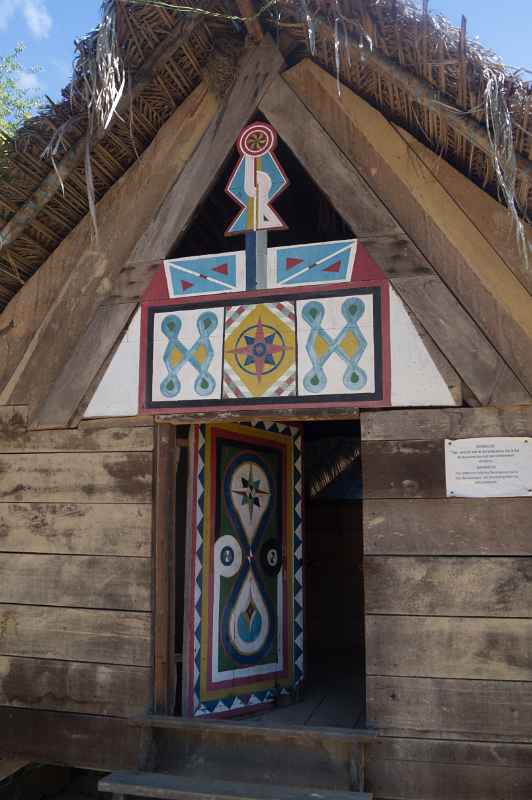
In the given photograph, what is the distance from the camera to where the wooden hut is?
133 inches

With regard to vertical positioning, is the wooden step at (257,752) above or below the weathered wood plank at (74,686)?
below

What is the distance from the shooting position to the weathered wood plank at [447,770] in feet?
10.5

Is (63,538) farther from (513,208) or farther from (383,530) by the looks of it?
(513,208)

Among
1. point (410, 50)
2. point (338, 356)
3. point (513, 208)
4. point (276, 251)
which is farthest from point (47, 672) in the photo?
point (410, 50)

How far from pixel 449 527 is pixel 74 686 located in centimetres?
213

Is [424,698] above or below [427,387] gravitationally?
below

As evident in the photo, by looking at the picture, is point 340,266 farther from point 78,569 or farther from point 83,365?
point 78,569

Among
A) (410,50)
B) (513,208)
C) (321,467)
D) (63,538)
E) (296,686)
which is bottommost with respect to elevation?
(296,686)

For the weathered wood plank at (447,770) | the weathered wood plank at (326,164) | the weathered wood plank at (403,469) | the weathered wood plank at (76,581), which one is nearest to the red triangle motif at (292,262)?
the weathered wood plank at (326,164)

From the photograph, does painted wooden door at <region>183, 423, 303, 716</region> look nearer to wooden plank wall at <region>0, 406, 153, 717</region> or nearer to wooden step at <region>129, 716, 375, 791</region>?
wooden step at <region>129, 716, 375, 791</region>

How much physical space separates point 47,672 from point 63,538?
711 millimetres

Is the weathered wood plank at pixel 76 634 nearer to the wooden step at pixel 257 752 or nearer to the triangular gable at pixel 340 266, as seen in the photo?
the wooden step at pixel 257 752

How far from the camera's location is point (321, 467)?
675 centimetres

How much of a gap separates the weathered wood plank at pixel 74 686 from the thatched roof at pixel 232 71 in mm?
2152
